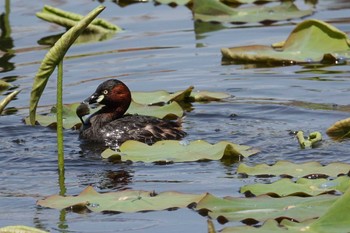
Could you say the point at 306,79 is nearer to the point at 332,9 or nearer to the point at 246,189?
the point at 332,9

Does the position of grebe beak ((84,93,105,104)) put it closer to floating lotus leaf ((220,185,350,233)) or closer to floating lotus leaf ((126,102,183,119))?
floating lotus leaf ((126,102,183,119))

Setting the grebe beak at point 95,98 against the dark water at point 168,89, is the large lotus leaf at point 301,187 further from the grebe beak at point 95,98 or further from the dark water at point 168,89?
the grebe beak at point 95,98

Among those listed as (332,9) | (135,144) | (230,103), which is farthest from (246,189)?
(332,9)

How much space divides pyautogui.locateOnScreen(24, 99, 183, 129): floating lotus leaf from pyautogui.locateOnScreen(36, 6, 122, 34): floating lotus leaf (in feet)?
11.3

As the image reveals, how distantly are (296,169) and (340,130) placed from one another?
1.68m

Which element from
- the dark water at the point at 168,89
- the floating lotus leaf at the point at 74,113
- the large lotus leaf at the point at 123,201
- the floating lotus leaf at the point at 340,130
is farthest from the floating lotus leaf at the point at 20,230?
the floating lotus leaf at the point at 74,113

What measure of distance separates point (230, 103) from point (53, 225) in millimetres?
4494

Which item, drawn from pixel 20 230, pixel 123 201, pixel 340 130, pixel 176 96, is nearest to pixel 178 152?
pixel 340 130

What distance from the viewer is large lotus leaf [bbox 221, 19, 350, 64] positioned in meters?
13.1

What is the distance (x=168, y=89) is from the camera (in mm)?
12641

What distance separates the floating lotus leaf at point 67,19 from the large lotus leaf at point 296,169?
21.8 ft

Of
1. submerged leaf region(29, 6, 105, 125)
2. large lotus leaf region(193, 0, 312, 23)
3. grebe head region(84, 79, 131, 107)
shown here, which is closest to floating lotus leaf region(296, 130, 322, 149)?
grebe head region(84, 79, 131, 107)

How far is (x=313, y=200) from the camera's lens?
7391 mm

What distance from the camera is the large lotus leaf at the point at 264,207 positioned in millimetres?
7078
